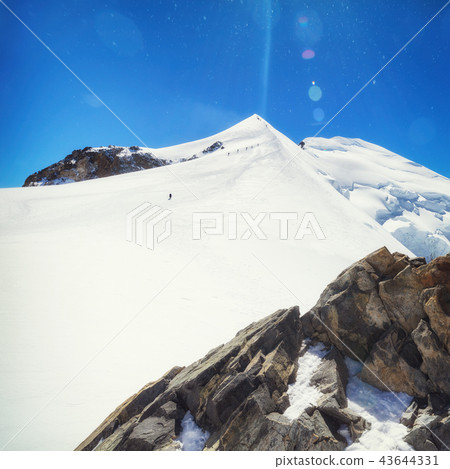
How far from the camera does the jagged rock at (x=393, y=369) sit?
628cm

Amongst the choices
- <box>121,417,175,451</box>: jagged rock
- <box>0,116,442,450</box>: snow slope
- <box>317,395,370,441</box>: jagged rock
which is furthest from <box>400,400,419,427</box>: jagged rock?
<box>0,116,442,450</box>: snow slope

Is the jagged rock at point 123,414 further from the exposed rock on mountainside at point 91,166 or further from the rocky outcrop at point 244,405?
the exposed rock on mountainside at point 91,166

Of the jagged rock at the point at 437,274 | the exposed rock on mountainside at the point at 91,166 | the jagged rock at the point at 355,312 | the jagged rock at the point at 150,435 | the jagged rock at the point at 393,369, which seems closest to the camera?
the jagged rock at the point at 150,435

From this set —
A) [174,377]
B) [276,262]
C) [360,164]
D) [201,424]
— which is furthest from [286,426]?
[360,164]

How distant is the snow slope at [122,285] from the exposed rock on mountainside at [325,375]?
192cm

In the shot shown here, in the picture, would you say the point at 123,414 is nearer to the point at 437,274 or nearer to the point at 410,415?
the point at 410,415

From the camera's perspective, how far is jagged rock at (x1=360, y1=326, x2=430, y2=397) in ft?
20.6

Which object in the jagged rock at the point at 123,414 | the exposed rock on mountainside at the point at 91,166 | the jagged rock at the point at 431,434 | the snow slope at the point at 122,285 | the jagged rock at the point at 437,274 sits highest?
the exposed rock on mountainside at the point at 91,166

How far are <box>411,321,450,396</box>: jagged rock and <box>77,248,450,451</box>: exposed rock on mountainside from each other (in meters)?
0.02

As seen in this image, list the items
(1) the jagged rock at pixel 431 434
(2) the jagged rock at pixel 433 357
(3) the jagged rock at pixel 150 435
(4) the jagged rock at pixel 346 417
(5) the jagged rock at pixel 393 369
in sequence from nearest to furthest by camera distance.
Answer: (1) the jagged rock at pixel 431 434 → (4) the jagged rock at pixel 346 417 → (2) the jagged rock at pixel 433 357 → (3) the jagged rock at pixel 150 435 → (5) the jagged rock at pixel 393 369

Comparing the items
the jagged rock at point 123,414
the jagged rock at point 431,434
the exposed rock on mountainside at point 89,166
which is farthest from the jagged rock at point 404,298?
the exposed rock on mountainside at point 89,166

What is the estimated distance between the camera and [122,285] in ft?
50.2

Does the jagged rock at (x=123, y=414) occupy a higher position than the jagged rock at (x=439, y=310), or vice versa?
the jagged rock at (x=123, y=414)
